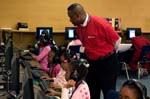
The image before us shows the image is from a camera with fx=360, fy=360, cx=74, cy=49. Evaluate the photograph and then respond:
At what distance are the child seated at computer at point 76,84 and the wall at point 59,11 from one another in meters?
6.39

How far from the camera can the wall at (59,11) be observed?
9.49m

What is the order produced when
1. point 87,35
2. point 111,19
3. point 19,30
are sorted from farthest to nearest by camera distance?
point 111,19 → point 19,30 → point 87,35

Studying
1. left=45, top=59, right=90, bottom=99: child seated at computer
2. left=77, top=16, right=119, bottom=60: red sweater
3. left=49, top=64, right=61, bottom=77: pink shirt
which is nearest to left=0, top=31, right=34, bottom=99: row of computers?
left=45, top=59, right=90, bottom=99: child seated at computer

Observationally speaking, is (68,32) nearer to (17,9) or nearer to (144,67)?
(17,9)

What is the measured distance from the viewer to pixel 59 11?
32.3 ft

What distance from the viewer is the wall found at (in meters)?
9.49

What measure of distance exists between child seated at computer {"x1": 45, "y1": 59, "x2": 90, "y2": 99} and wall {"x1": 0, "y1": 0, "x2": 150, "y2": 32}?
639 cm

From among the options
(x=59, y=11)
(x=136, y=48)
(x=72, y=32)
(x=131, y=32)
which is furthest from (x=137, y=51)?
(x=59, y=11)

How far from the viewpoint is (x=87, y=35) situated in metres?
4.11

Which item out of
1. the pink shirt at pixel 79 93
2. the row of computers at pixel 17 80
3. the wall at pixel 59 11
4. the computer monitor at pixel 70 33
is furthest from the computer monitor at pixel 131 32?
the pink shirt at pixel 79 93

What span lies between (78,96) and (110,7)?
24.2ft

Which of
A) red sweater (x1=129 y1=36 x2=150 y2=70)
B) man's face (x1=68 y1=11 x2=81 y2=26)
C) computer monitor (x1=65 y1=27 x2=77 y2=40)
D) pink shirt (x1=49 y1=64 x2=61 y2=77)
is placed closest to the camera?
man's face (x1=68 y1=11 x2=81 y2=26)

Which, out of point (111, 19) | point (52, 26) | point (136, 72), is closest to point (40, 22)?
point (52, 26)

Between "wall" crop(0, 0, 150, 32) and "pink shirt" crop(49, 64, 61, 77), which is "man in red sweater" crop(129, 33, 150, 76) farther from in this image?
"pink shirt" crop(49, 64, 61, 77)
